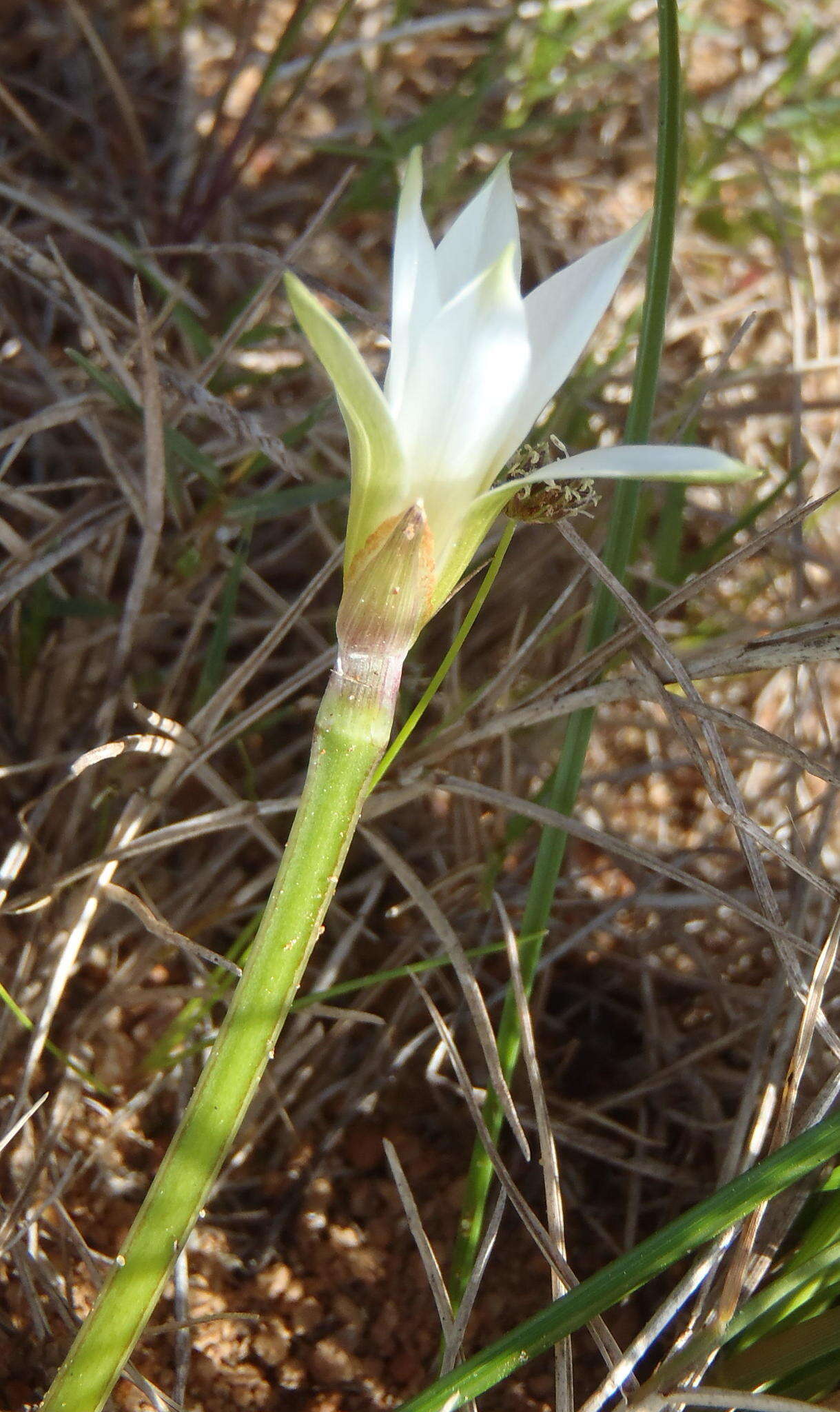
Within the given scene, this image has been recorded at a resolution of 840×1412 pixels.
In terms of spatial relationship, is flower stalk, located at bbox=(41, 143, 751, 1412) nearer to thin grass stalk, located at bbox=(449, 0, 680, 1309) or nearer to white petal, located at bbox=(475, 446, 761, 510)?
white petal, located at bbox=(475, 446, 761, 510)

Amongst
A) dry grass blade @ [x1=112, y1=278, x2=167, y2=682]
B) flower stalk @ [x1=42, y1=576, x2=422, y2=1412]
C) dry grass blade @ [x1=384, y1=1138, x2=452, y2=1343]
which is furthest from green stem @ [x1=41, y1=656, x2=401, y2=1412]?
dry grass blade @ [x1=112, y1=278, x2=167, y2=682]

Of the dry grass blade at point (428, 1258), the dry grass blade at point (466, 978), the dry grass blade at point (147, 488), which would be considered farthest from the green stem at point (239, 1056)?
the dry grass blade at point (147, 488)

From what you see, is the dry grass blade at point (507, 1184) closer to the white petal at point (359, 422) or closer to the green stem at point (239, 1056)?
the green stem at point (239, 1056)

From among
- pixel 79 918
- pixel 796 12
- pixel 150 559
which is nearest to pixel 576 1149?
pixel 79 918

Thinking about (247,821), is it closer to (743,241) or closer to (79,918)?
(79,918)

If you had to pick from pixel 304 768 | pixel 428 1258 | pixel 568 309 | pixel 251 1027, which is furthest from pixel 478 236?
pixel 428 1258

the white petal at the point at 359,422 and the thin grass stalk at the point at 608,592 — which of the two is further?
the thin grass stalk at the point at 608,592

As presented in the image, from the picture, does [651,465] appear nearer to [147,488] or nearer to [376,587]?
[376,587]
